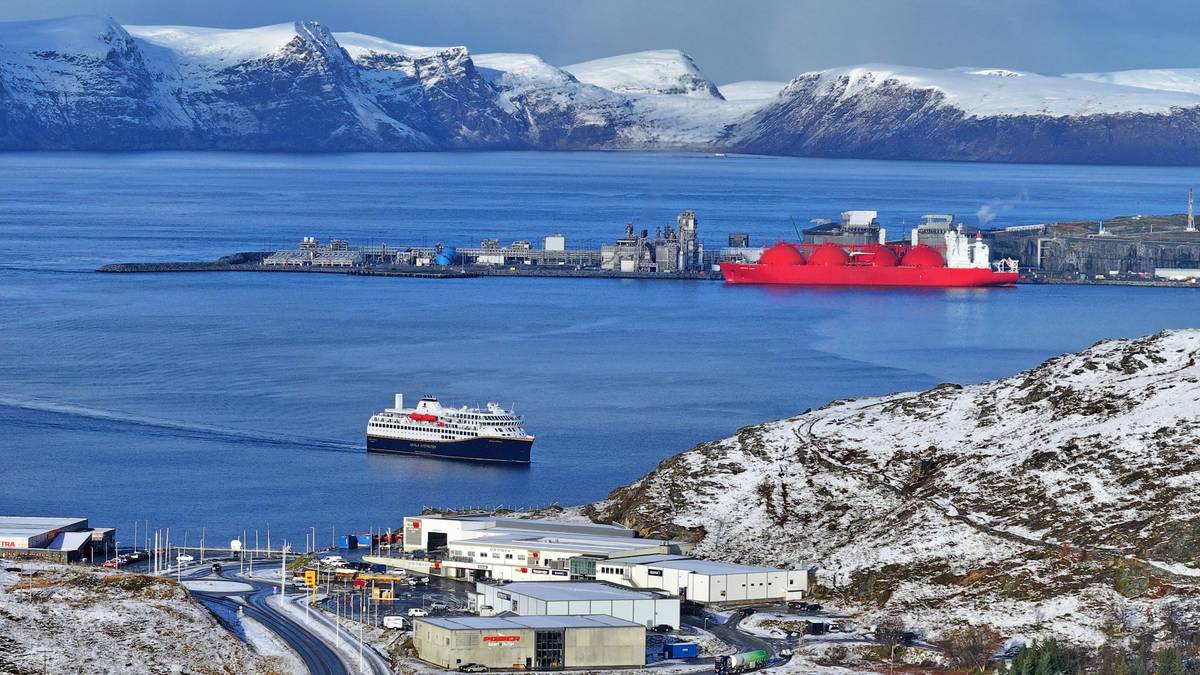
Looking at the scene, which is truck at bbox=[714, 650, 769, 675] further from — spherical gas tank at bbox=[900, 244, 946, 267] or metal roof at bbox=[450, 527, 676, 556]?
spherical gas tank at bbox=[900, 244, 946, 267]

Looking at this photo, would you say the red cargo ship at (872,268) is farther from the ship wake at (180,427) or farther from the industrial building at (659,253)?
the ship wake at (180,427)

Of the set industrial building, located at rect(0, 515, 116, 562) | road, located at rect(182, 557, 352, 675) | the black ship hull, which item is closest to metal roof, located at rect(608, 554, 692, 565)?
road, located at rect(182, 557, 352, 675)

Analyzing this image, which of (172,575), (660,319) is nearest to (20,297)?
(660,319)

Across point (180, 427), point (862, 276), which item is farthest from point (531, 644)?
point (862, 276)

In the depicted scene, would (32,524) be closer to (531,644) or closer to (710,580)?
(710,580)

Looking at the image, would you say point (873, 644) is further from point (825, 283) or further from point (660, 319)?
point (825, 283)

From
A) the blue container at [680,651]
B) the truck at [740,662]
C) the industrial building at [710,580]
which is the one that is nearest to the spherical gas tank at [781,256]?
the industrial building at [710,580]
